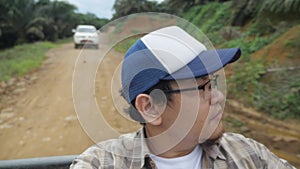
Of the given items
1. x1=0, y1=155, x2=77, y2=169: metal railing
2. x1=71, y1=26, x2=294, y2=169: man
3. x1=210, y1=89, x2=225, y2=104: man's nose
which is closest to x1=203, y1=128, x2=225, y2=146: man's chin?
x1=71, y1=26, x2=294, y2=169: man

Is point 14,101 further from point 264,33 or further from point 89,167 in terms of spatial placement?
point 89,167

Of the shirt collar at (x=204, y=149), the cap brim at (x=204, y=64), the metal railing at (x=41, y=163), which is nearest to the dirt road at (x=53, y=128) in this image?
the metal railing at (x=41, y=163)

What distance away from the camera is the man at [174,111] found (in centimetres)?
97

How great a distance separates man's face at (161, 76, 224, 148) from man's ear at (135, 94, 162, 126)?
0.02m

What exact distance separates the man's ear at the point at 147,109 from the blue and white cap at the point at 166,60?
19 millimetres

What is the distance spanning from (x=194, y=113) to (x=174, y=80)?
12cm

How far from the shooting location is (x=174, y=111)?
3.41 feet

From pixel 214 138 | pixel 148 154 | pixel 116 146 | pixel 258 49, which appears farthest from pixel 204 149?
pixel 258 49

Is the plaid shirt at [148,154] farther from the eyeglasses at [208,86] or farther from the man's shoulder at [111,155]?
the eyeglasses at [208,86]

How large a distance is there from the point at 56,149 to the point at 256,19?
21.5 feet

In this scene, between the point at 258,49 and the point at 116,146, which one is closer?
the point at 116,146

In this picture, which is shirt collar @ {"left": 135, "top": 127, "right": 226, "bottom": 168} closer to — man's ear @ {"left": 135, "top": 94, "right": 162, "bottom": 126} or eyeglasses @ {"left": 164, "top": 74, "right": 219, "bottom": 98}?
man's ear @ {"left": 135, "top": 94, "right": 162, "bottom": 126}

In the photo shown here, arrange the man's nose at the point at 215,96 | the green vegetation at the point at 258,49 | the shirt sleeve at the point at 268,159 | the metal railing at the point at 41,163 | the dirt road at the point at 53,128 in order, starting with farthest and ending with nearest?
the green vegetation at the point at 258,49 < the dirt road at the point at 53,128 < the metal railing at the point at 41,163 < the shirt sleeve at the point at 268,159 < the man's nose at the point at 215,96

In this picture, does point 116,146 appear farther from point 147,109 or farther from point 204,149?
point 204,149
